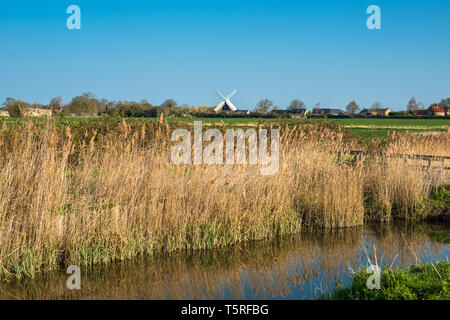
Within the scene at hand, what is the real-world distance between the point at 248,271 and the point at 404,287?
270 cm

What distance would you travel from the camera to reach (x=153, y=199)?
7422mm

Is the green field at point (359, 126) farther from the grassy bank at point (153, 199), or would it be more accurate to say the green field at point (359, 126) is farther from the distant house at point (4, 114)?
the grassy bank at point (153, 199)

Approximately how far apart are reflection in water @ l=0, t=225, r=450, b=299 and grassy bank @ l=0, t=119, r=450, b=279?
12.7 inches

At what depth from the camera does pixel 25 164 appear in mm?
6832

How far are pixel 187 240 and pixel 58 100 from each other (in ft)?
12.4

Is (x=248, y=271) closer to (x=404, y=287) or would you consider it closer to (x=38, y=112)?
(x=404, y=287)

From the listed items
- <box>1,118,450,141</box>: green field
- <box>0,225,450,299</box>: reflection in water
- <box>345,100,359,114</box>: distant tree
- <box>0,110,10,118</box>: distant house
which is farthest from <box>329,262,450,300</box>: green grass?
<box>345,100,359,114</box>: distant tree

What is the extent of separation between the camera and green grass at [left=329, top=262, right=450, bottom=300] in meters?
4.91

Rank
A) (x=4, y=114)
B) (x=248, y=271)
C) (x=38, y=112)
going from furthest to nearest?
1. (x=4, y=114)
2. (x=38, y=112)
3. (x=248, y=271)

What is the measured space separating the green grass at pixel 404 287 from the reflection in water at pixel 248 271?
61 centimetres

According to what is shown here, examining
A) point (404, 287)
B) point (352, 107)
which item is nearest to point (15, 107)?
point (404, 287)

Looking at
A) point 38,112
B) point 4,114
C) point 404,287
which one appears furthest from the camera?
point 4,114

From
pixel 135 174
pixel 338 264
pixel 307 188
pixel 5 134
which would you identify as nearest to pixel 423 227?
pixel 307 188

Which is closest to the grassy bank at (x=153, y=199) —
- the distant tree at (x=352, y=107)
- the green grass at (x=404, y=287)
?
the green grass at (x=404, y=287)
